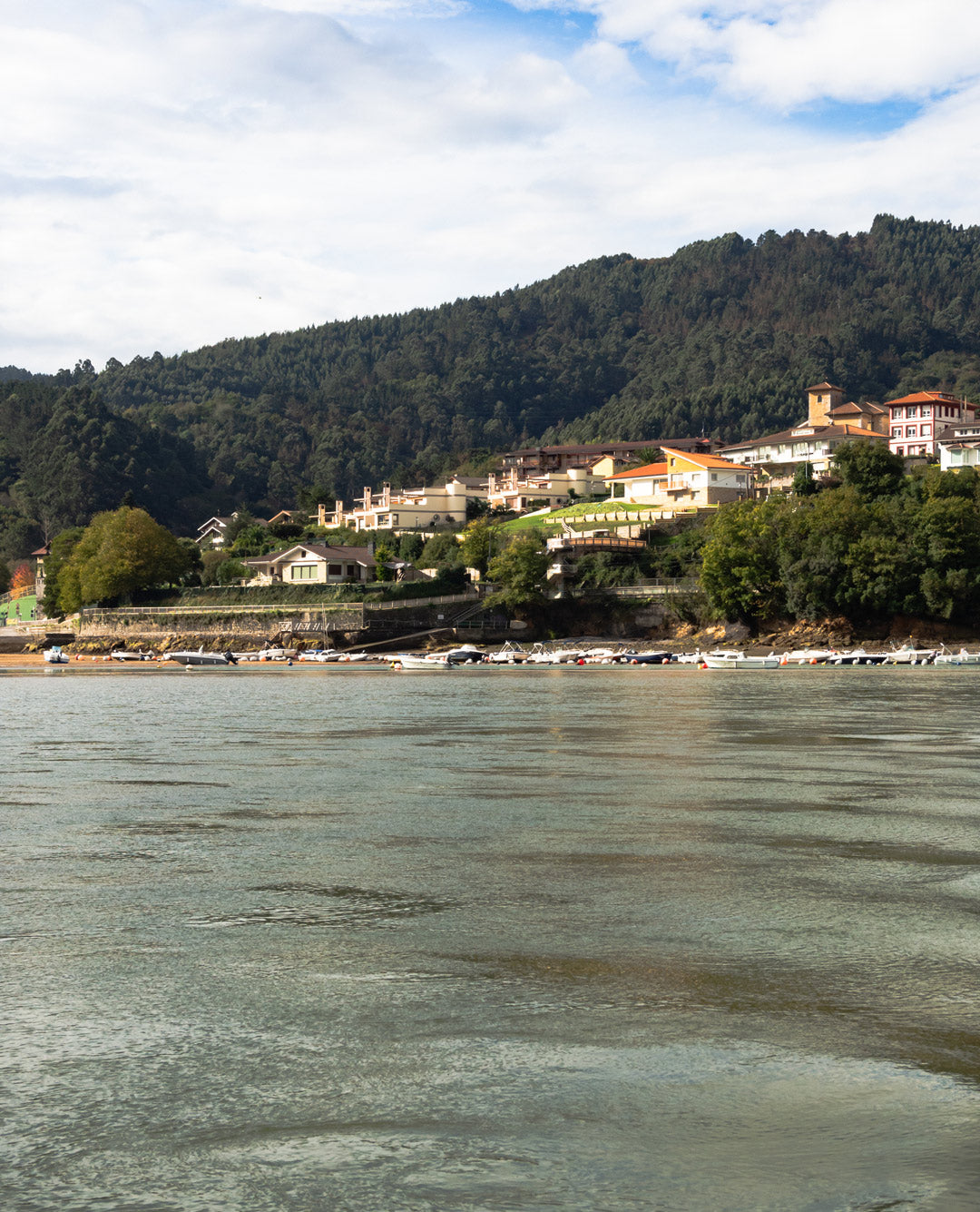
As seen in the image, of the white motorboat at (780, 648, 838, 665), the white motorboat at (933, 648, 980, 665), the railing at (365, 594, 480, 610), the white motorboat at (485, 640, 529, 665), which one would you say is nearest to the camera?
the white motorboat at (933, 648, 980, 665)

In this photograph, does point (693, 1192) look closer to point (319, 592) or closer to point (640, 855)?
point (640, 855)

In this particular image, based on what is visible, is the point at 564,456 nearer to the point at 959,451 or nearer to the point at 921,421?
the point at 921,421

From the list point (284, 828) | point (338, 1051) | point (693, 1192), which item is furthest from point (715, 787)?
point (693, 1192)

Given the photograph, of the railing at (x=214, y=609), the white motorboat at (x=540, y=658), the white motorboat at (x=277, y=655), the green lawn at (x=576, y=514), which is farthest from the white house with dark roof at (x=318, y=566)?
the white motorboat at (x=540, y=658)

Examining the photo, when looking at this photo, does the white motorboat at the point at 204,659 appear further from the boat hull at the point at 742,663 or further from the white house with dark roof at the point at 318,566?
the boat hull at the point at 742,663

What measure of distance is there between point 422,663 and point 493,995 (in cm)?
7372

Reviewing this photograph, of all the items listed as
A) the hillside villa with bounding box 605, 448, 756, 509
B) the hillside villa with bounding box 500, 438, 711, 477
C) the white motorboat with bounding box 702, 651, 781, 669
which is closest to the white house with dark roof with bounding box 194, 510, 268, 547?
the hillside villa with bounding box 500, 438, 711, 477

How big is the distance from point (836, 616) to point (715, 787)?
69.0 metres

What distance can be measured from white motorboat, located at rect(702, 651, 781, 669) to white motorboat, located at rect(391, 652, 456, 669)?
17638 millimetres

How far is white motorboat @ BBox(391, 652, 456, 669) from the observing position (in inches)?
3194

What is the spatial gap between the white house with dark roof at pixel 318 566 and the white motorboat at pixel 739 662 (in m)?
43.0

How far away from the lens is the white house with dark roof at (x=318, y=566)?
356ft

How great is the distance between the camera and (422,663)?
8144 centimetres

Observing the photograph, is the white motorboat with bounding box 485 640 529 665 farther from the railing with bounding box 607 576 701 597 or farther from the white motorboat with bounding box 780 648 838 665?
the white motorboat with bounding box 780 648 838 665
